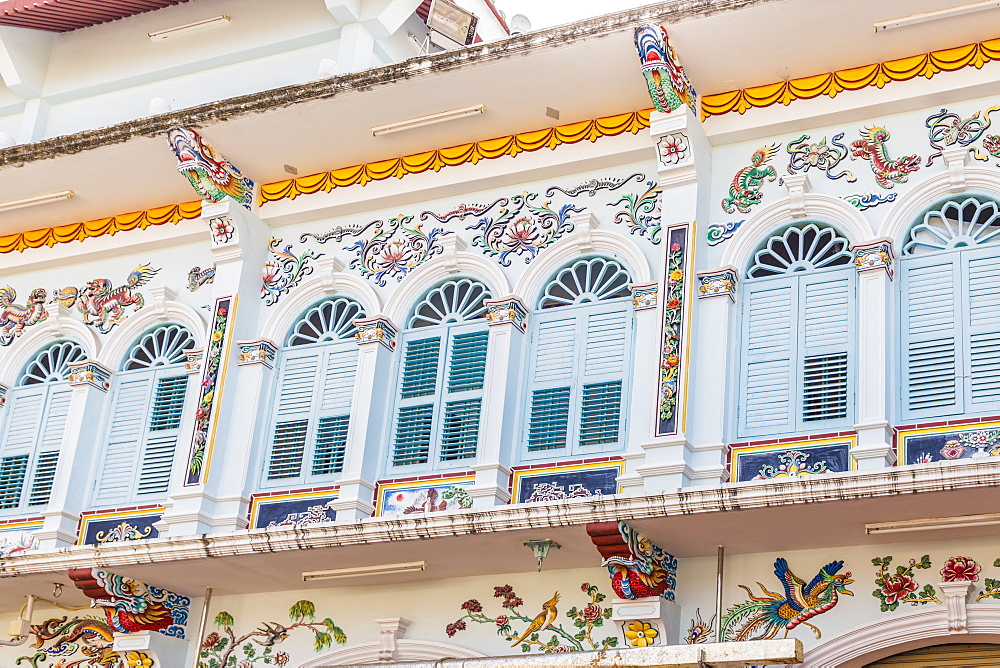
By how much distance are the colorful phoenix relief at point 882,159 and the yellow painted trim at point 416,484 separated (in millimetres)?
3468

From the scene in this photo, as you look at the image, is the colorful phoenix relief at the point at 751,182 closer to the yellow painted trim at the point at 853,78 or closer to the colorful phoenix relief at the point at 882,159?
the yellow painted trim at the point at 853,78

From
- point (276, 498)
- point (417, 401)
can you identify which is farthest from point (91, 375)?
point (417, 401)

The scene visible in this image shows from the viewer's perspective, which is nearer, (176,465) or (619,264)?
(619,264)

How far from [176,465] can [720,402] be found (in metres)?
4.34

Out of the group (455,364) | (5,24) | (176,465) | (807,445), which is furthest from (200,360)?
(807,445)

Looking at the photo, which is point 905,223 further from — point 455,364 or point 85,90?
point 85,90

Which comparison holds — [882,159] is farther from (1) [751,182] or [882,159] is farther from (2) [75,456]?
(2) [75,456]

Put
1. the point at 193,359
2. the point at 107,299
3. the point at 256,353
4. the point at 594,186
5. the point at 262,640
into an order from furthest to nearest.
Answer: the point at 107,299
the point at 193,359
the point at 256,353
the point at 594,186
the point at 262,640

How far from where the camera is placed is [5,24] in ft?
42.6

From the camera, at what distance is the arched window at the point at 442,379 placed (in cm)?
1018

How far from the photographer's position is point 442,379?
412 inches

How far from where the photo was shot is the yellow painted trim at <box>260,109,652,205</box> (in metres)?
10.7

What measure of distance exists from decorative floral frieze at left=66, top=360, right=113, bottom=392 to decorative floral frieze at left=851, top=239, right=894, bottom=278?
611 centimetres

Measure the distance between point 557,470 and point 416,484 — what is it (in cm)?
106
